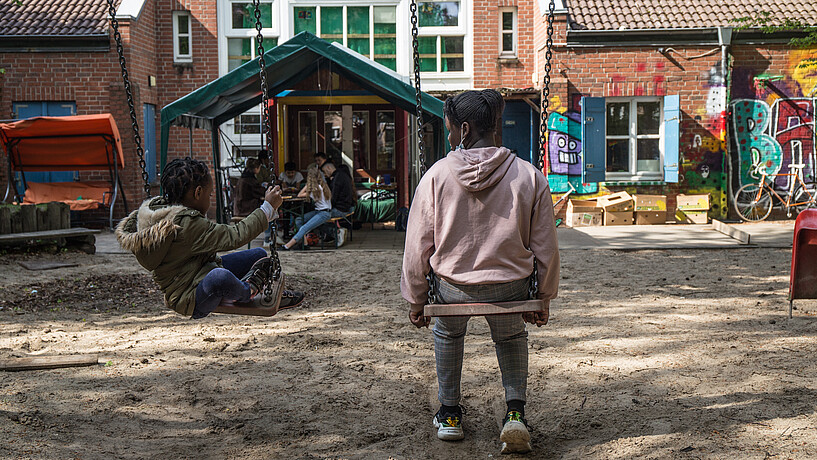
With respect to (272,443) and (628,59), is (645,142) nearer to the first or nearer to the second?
(628,59)

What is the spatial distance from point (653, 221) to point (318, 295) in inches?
366

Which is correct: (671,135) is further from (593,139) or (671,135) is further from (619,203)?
(619,203)

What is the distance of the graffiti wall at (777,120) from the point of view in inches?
Answer: 634

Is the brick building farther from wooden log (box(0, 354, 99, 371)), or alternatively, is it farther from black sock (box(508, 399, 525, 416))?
black sock (box(508, 399, 525, 416))

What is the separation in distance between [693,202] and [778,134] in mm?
2227

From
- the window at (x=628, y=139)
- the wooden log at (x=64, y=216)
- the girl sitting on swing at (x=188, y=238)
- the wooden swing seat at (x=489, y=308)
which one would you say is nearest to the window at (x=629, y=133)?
the window at (x=628, y=139)

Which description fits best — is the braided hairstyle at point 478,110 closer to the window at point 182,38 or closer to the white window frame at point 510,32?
the white window frame at point 510,32

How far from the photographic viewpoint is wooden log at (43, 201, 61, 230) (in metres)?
12.1

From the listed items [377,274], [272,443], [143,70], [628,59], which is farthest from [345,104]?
[272,443]

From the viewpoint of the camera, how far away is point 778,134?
16.1 meters

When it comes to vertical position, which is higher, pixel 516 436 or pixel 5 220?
pixel 5 220

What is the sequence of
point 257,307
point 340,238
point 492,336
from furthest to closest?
1. point 340,238
2. point 257,307
3. point 492,336

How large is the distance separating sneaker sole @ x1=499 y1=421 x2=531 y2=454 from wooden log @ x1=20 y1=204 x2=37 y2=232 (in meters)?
9.79

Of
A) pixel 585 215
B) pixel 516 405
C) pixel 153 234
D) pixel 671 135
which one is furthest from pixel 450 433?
pixel 671 135
